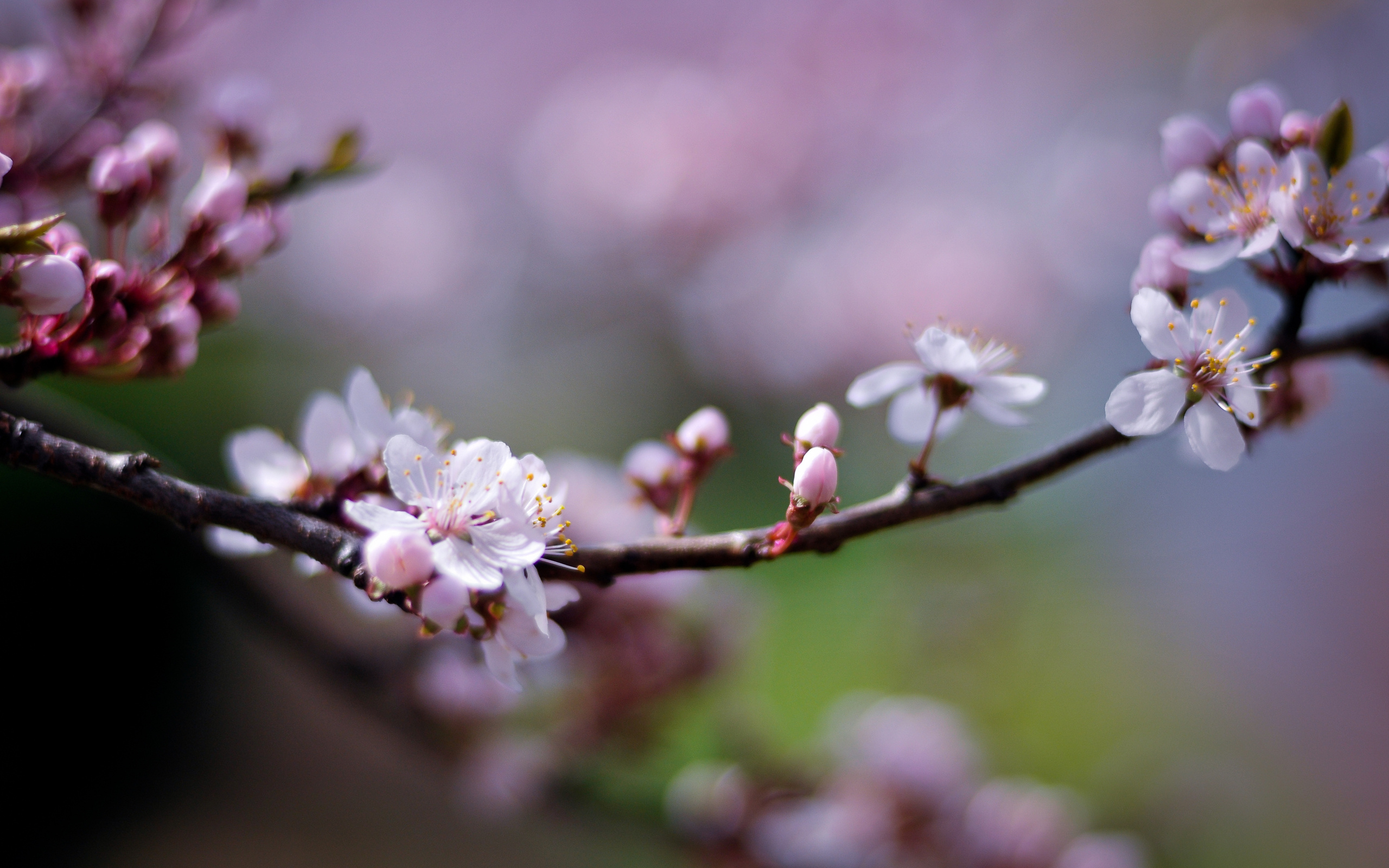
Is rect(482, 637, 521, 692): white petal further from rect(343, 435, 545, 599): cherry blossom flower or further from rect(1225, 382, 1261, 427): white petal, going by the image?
rect(1225, 382, 1261, 427): white petal

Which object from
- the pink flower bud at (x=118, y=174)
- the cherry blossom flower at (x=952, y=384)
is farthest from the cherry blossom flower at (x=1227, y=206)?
the pink flower bud at (x=118, y=174)

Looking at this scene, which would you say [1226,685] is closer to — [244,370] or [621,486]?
[621,486]

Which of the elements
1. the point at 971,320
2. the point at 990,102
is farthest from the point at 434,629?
the point at 990,102

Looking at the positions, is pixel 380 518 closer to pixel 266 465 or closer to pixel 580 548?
pixel 580 548

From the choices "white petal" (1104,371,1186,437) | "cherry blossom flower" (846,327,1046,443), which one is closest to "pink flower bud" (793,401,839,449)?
"cherry blossom flower" (846,327,1046,443)

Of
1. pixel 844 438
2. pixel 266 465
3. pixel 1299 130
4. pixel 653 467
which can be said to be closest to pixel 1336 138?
pixel 1299 130

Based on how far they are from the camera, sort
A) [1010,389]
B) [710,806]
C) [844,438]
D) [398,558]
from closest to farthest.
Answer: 1. [398,558]
2. [1010,389]
3. [710,806]
4. [844,438]
